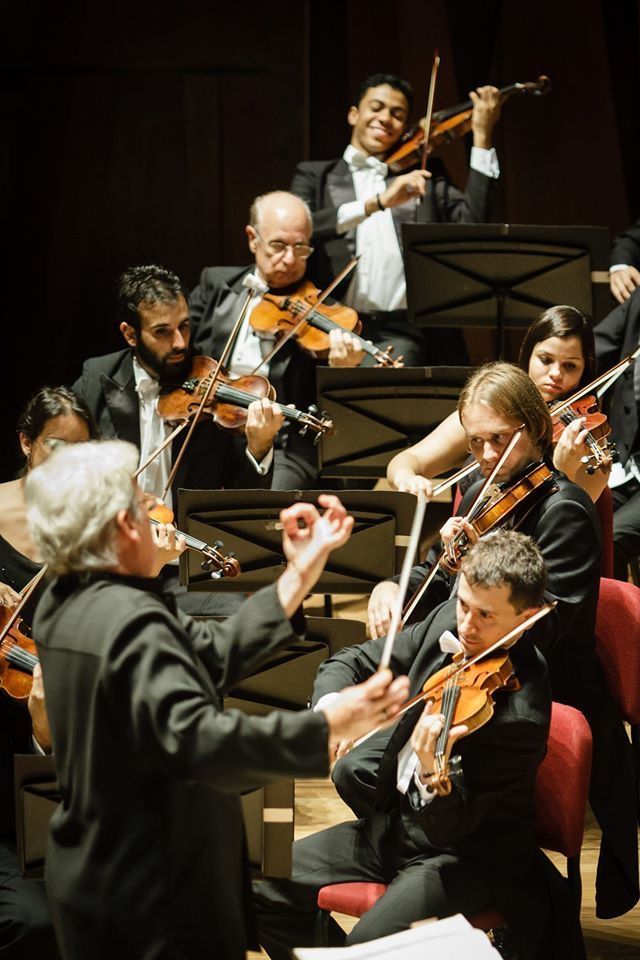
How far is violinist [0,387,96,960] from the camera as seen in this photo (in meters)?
2.34

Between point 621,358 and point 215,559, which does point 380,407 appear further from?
point 621,358

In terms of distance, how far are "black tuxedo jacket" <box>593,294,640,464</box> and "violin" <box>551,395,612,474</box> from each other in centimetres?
58

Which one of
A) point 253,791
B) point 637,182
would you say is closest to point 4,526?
point 253,791

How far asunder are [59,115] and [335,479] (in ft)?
5.90

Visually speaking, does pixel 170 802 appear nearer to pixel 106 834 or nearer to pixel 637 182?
pixel 106 834

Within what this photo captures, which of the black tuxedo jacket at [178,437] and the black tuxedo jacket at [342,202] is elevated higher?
the black tuxedo jacket at [342,202]

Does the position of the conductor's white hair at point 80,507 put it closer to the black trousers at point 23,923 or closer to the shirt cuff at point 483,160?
the black trousers at point 23,923

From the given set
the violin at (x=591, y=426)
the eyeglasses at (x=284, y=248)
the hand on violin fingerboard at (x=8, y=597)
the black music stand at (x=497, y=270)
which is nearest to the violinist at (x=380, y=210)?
the eyeglasses at (x=284, y=248)

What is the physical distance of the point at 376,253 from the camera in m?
3.96

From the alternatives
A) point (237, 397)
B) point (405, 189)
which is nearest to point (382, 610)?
point (237, 397)

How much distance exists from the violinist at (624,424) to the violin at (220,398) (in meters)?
0.89

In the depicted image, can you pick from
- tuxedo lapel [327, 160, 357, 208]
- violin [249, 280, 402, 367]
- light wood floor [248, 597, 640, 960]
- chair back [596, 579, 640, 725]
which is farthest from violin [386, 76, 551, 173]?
light wood floor [248, 597, 640, 960]

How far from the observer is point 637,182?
4.82 m

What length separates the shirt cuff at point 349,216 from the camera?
150 inches
